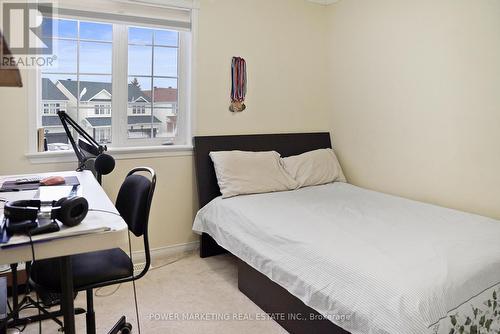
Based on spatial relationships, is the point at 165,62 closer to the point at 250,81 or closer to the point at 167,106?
the point at 167,106

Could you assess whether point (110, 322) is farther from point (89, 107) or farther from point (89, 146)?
point (89, 107)

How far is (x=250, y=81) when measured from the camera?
342 centimetres

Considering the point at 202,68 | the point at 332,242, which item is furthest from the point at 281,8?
the point at 332,242

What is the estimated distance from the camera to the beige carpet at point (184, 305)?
7.24ft

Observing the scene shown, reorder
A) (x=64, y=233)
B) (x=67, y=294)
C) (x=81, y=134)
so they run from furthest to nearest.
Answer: (x=81, y=134) → (x=67, y=294) → (x=64, y=233)

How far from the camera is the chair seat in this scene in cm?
153

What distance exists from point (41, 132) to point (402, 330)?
2.52 meters

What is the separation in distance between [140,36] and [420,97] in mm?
2221

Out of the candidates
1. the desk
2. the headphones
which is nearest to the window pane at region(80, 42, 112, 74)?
the desk

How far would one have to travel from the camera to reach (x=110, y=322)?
2.23 meters

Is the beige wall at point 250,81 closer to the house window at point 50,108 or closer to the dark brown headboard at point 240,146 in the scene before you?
the dark brown headboard at point 240,146

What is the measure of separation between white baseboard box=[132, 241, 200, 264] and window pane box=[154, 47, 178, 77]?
1.43m

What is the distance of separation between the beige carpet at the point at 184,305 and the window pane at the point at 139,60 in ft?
5.07

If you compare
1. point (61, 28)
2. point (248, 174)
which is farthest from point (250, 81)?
point (61, 28)
